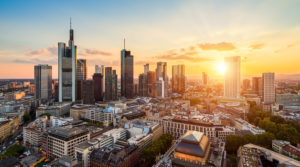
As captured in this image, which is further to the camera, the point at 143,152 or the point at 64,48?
the point at 64,48

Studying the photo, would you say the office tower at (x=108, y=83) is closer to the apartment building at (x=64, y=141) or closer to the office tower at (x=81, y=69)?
the office tower at (x=81, y=69)

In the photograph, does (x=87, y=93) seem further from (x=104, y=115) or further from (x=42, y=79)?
(x=104, y=115)

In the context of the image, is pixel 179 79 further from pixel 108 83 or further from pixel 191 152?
pixel 191 152

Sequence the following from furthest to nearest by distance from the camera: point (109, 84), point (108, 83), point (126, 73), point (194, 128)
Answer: point (126, 73) < point (109, 84) < point (108, 83) < point (194, 128)

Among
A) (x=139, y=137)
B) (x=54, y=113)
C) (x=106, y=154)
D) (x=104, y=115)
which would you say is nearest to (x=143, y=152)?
(x=139, y=137)

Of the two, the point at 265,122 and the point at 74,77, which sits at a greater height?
the point at 74,77

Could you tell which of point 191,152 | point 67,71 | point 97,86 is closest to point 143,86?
point 97,86

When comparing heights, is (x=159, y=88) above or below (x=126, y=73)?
below
